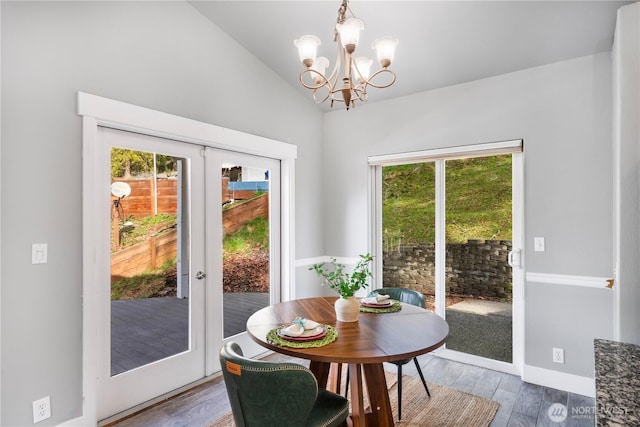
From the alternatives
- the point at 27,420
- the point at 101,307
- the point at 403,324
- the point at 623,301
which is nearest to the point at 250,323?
the point at 403,324

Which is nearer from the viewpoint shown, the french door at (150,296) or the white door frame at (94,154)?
the white door frame at (94,154)

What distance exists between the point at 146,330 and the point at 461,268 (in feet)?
8.92

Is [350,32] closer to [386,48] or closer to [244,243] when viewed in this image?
[386,48]

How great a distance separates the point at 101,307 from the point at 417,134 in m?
3.00

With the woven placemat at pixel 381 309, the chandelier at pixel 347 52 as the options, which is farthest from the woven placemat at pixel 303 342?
the chandelier at pixel 347 52

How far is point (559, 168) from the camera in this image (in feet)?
9.18

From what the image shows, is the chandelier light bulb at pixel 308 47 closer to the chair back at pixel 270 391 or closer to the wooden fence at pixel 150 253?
the chair back at pixel 270 391

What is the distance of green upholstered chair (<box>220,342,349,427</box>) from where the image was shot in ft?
4.54

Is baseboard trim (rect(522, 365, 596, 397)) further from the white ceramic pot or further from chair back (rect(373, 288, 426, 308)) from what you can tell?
the white ceramic pot

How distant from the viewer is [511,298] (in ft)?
10.3

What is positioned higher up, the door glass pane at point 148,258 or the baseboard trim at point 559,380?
the door glass pane at point 148,258

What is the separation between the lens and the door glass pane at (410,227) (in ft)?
11.7

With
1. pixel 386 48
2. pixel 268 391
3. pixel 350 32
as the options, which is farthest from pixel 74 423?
pixel 386 48

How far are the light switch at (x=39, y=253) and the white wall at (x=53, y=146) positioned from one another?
0.02 meters
